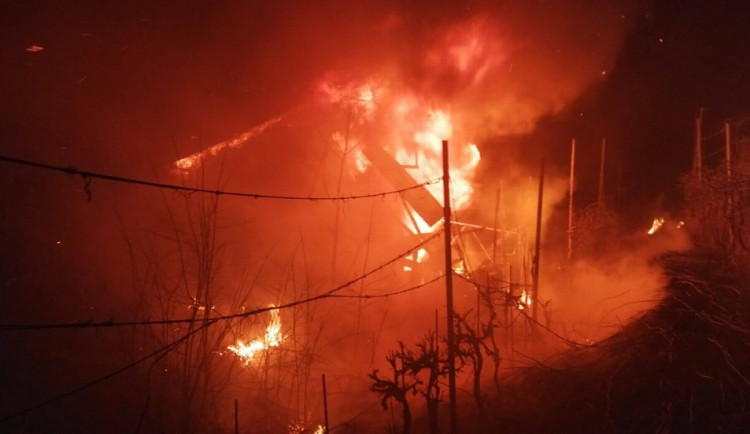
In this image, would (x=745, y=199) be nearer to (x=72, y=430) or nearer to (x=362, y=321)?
(x=362, y=321)

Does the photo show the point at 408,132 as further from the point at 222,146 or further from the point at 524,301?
the point at 524,301

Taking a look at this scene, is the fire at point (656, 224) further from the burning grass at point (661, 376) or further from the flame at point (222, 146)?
the flame at point (222, 146)

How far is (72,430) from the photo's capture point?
12.2 m

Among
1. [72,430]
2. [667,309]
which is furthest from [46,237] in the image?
[667,309]

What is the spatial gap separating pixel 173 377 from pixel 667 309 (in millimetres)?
12590

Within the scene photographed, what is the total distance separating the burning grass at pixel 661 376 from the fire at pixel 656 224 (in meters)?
11.7

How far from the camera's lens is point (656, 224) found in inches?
885

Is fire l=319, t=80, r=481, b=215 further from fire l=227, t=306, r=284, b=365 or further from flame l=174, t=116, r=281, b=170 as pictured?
fire l=227, t=306, r=284, b=365

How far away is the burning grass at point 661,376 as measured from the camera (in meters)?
7.65

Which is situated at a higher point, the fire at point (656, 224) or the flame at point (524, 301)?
the fire at point (656, 224)

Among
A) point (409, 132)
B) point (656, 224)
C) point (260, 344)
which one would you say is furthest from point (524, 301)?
point (656, 224)

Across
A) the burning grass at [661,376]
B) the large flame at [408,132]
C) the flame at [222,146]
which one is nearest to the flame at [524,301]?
the burning grass at [661,376]

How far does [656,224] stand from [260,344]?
729 inches

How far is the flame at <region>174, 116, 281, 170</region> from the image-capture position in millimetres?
16959
